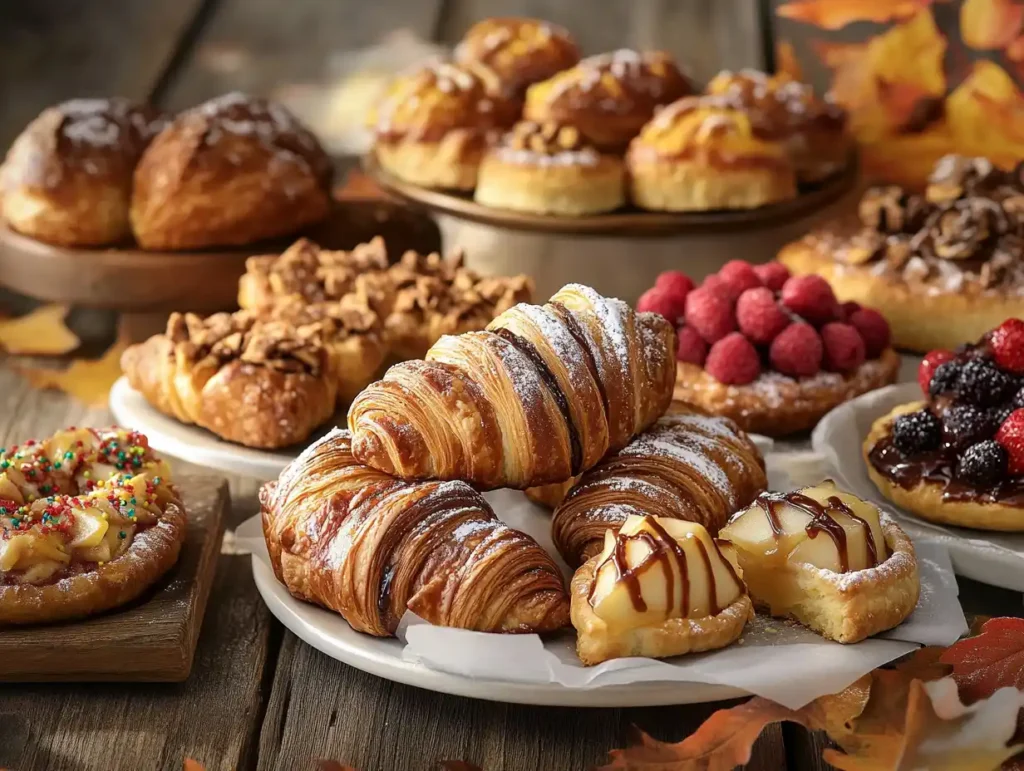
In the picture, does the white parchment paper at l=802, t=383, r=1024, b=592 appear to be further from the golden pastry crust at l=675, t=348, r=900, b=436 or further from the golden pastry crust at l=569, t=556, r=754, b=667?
the golden pastry crust at l=569, t=556, r=754, b=667

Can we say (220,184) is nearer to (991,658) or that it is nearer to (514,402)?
(514,402)

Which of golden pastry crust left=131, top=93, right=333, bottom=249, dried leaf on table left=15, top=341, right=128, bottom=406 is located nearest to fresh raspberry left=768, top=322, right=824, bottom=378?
golden pastry crust left=131, top=93, right=333, bottom=249

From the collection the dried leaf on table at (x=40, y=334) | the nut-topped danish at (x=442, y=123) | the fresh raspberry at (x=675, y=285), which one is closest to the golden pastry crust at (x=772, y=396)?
the fresh raspberry at (x=675, y=285)

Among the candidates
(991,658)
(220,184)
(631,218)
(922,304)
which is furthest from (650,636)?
(220,184)

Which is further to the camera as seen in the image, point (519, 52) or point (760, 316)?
point (519, 52)

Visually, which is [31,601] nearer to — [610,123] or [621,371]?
[621,371]

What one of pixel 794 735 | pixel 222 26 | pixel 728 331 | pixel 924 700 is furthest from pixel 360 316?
pixel 222 26
